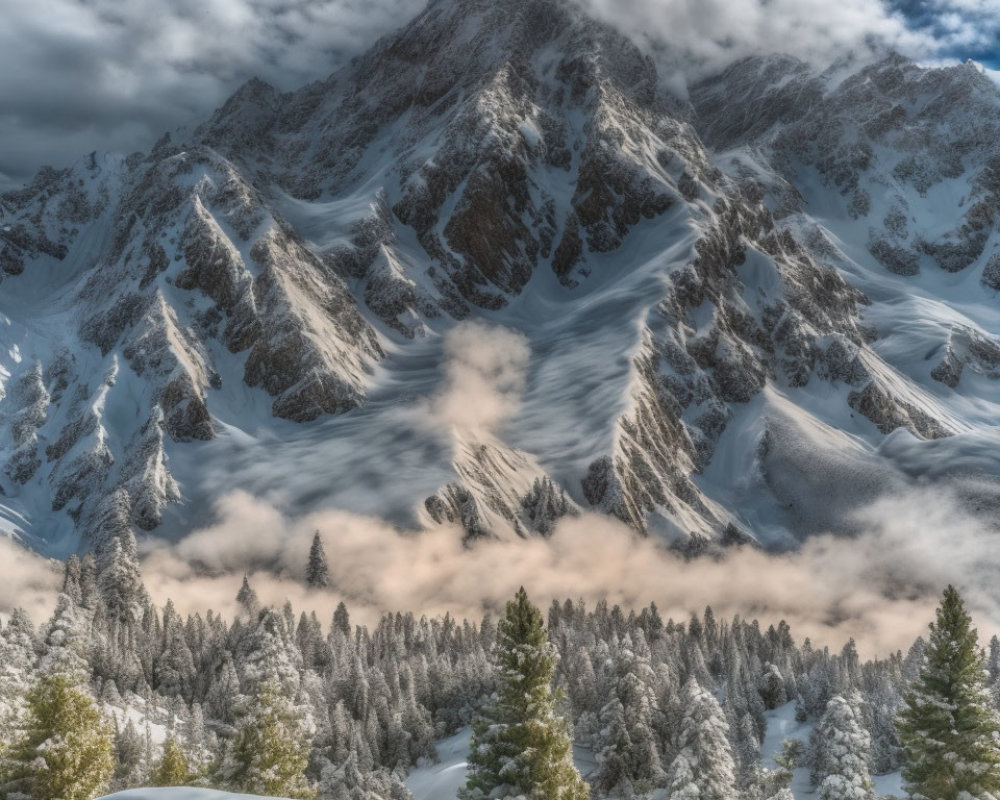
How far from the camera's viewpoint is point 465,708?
139 metres

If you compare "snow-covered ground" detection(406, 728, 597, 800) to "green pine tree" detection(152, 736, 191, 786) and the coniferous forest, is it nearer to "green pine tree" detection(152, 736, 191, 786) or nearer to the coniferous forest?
the coniferous forest

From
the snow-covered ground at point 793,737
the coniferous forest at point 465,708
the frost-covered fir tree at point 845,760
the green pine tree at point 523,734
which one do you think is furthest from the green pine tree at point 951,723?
the snow-covered ground at point 793,737

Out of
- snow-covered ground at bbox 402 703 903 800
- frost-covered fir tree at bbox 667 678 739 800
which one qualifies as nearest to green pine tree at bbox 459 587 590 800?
frost-covered fir tree at bbox 667 678 739 800

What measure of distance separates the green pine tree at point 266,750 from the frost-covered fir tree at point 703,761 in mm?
23008

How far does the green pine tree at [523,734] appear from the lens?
39625 millimetres

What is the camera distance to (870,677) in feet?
543

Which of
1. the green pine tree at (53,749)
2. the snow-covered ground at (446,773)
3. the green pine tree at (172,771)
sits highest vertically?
the green pine tree at (53,749)

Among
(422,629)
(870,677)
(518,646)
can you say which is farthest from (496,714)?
(422,629)

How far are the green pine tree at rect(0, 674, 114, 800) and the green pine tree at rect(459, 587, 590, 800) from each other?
18.2 m

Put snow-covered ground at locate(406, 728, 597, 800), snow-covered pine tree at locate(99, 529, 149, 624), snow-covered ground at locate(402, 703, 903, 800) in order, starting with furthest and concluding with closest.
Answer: snow-covered pine tree at locate(99, 529, 149, 624), snow-covered ground at locate(402, 703, 903, 800), snow-covered ground at locate(406, 728, 597, 800)

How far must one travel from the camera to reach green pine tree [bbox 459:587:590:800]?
39625mm

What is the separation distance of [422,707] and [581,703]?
22639 millimetres

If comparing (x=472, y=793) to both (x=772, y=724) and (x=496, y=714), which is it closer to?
(x=496, y=714)

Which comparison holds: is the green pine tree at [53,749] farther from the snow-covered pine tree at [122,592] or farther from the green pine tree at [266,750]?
the snow-covered pine tree at [122,592]
